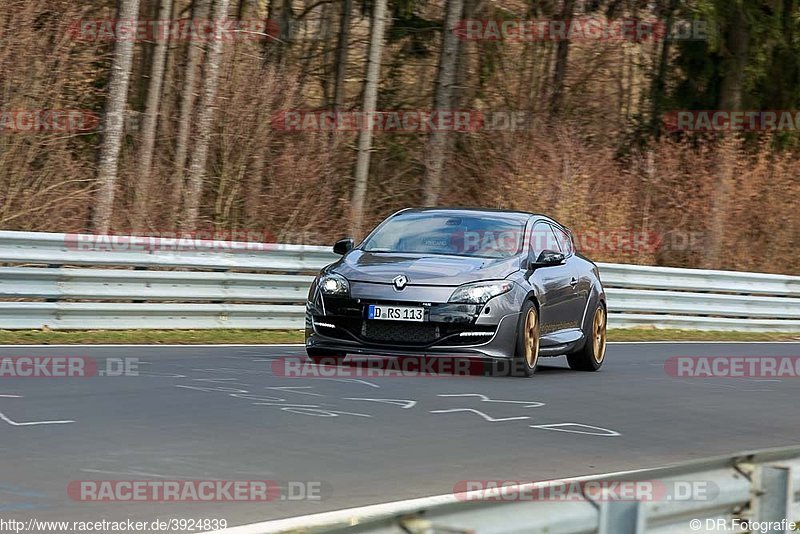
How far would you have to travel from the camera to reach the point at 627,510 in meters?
4.49

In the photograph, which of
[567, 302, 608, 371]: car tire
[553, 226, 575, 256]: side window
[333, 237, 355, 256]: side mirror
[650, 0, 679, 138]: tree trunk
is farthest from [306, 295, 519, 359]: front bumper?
[650, 0, 679, 138]: tree trunk

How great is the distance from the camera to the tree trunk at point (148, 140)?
25969mm

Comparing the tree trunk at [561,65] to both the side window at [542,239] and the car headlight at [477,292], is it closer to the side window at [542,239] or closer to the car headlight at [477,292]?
the side window at [542,239]

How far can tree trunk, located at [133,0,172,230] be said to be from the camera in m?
26.0

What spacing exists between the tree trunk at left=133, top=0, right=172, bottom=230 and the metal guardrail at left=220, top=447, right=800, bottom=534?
20803 mm

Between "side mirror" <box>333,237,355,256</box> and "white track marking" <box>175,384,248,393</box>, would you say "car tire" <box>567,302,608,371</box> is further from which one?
"white track marking" <box>175,384,248,393</box>

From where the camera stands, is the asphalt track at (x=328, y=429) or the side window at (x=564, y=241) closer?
the asphalt track at (x=328, y=429)

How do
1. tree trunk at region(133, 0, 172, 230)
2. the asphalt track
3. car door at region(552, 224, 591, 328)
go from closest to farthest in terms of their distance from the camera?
the asphalt track < car door at region(552, 224, 591, 328) < tree trunk at region(133, 0, 172, 230)

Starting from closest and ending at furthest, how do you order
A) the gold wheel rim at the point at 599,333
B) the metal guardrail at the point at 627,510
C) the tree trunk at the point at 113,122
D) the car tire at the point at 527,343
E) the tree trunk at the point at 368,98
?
1. the metal guardrail at the point at 627,510
2. the car tire at the point at 527,343
3. the gold wheel rim at the point at 599,333
4. the tree trunk at the point at 113,122
5. the tree trunk at the point at 368,98

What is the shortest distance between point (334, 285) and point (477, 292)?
1296 millimetres

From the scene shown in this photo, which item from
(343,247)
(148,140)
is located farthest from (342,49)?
(343,247)

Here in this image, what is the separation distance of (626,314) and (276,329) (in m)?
7.22

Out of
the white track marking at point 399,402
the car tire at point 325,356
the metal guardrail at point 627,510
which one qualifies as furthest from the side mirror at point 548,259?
the metal guardrail at point 627,510

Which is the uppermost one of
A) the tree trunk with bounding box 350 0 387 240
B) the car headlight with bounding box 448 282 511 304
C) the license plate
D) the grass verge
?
the tree trunk with bounding box 350 0 387 240
